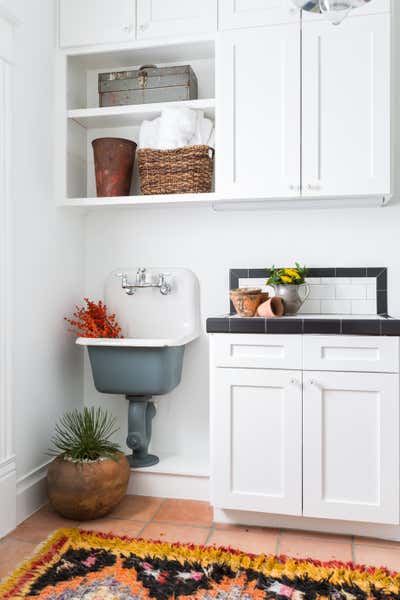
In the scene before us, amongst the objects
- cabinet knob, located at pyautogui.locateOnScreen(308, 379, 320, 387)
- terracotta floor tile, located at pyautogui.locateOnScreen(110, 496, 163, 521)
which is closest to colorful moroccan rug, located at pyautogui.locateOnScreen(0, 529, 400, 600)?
terracotta floor tile, located at pyautogui.locateOnScreen(110, 496, 163, 521)

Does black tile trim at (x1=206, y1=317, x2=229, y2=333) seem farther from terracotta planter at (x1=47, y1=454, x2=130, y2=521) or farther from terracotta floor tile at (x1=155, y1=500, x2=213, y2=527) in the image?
terracotta floor tile at (x1=155, y1=500, x2=213, y2=527)

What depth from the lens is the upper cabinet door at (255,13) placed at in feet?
8.06

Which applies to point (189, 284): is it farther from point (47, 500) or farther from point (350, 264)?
point (47, 500)

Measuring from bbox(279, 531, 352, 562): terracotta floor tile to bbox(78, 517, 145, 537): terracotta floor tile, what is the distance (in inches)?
24.7

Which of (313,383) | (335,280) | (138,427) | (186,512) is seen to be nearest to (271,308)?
(313,383)

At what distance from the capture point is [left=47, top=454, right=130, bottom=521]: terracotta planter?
7.69ft

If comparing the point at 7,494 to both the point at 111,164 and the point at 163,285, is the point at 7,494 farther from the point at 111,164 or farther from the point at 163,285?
the point at 111,164

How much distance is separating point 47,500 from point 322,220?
6.43 ft

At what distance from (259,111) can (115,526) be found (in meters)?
1.97

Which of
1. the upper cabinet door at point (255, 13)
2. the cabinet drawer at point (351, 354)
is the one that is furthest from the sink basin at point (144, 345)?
the upper cabinet door at point (255, 13)

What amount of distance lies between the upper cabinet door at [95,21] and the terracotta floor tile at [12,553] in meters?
2.33

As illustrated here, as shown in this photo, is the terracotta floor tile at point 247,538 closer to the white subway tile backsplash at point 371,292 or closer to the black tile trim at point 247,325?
the black tile trim at point 247,325

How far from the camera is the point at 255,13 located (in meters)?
2.50

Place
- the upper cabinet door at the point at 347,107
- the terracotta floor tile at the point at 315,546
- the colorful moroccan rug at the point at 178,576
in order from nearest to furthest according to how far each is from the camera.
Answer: the colorful moroccan rug at the point at 178,576
the terracotta floor tile at the point at 315,546
the upper cabinet door at the point at 347,107
